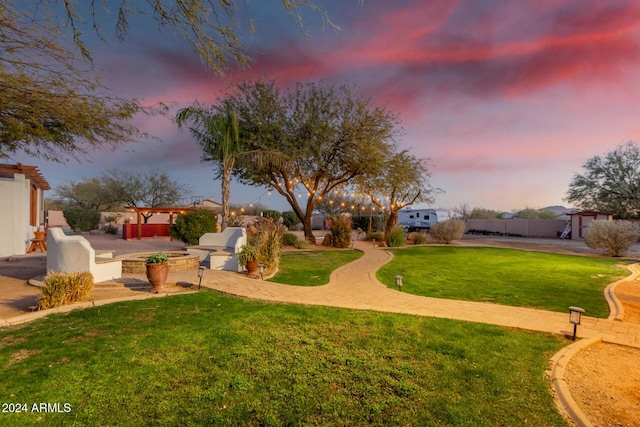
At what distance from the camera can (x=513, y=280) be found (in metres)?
7.77

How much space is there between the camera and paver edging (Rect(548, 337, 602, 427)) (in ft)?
7.29

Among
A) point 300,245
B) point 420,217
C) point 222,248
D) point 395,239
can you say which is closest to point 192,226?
point 222,248

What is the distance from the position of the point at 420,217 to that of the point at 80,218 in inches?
1244

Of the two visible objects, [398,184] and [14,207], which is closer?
[14,207]

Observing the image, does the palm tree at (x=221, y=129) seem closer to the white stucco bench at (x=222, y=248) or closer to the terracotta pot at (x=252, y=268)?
the white stucco bench at (x=222, y=248)

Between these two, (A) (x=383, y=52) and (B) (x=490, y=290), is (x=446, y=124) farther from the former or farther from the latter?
(B) (x=490, y=290)

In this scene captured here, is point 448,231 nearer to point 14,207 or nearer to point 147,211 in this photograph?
point 147,211

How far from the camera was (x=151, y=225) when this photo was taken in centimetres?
1966

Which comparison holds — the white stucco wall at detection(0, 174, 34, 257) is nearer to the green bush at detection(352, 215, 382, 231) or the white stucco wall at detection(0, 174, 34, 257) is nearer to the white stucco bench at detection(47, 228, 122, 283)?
the white stucco bench at detection(47, 228, 122, 283)

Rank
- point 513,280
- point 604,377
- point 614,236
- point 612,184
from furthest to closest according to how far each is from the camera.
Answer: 1. point 612,184
2. point 614,236
3. point 513,280
4. point 604,377

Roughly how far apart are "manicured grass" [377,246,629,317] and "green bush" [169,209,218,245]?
7953mm

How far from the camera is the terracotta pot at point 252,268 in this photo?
298 inches

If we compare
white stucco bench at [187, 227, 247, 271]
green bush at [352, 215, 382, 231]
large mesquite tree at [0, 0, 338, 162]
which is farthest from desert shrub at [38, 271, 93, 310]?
green bush at [352, 215, 382, 231]

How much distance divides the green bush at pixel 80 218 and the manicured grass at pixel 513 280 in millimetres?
26741
